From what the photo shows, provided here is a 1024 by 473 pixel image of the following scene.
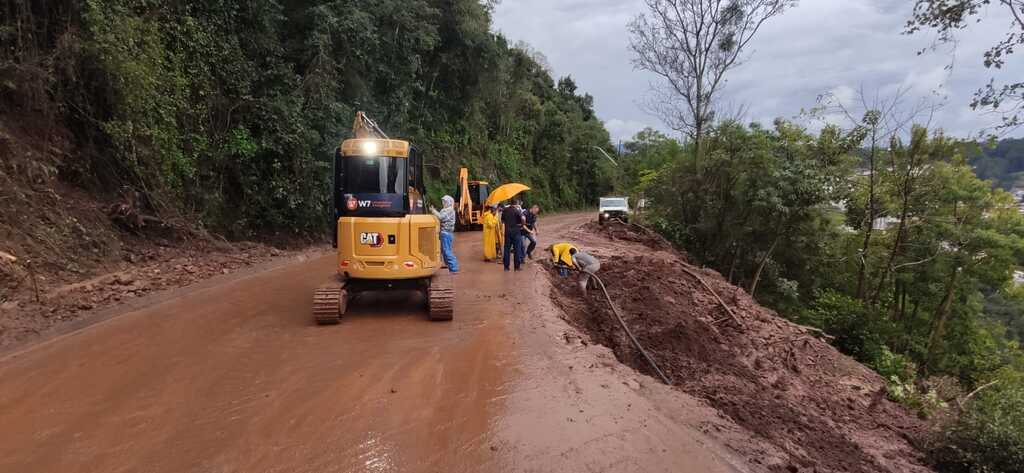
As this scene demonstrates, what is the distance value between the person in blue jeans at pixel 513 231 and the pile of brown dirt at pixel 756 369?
1002 mm

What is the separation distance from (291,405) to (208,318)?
4015mm

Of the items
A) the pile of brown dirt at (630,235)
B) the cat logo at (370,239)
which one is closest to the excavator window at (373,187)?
the cat logo at (370,239)

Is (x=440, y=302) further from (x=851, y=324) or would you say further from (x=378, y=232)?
(x=851, y=324)

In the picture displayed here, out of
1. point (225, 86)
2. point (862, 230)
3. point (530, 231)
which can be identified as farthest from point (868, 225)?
point (225, 86)

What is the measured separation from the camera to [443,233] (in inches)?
426

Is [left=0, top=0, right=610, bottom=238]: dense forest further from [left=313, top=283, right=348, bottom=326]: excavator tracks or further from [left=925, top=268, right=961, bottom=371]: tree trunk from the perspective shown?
[left=925, top=268, right=961, bottom=371]: tree trunk

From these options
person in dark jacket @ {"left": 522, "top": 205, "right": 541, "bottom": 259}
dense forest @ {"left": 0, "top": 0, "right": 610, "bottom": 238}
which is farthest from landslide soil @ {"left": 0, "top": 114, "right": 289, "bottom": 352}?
person in dark jacket @ {"left": 522, "top": 205, "right": 541, "bottom": 259}

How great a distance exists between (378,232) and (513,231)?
492cm

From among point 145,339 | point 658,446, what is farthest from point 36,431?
point 658,446

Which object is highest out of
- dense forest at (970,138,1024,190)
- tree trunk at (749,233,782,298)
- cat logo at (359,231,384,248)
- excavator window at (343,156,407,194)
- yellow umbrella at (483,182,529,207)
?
dense forest at (970,138,1024,190)

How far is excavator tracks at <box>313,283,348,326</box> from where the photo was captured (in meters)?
7.13

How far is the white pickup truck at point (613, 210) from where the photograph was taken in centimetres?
2572

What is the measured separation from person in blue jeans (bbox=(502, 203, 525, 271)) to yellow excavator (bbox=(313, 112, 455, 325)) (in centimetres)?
404

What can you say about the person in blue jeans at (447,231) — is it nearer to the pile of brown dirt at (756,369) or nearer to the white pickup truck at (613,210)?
the pile of brown dirt at (756,369)
